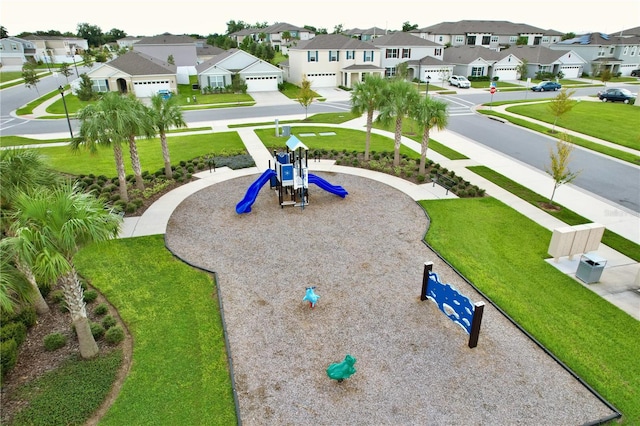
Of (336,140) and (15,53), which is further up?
(15,53)

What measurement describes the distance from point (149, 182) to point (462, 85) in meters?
49.8

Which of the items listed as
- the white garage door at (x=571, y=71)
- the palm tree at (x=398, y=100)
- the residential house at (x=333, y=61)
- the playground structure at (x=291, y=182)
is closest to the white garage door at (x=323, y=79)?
the residential house at (x=333, y=61)

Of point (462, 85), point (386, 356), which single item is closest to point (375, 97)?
point (386, 356)

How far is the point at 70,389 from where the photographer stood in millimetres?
8836

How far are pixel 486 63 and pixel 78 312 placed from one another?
68.6 meters

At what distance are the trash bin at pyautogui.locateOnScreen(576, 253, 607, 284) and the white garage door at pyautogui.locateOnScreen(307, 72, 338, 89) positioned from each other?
4914cm

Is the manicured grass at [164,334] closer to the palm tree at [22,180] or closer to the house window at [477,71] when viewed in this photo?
the palm tree at [22,180]

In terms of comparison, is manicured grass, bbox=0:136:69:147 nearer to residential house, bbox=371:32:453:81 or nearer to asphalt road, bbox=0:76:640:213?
asphalt road, bbox=0:76:640:213

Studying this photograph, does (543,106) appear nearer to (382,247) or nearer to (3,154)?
(382,247)

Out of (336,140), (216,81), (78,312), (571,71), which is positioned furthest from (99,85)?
(571,71)

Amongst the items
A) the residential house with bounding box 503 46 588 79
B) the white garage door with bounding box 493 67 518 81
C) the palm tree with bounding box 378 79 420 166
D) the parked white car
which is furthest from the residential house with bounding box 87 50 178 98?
the residential house with bounding box 503 46 588 79

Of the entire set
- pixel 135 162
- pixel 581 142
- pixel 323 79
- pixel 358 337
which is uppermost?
pixel 323 79

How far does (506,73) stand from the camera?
65688mm

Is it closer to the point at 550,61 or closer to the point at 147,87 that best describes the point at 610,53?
the point at 550,61
